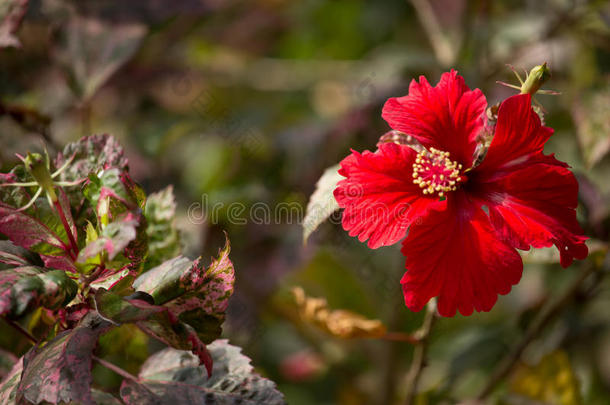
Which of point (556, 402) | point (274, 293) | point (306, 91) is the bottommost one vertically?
point (556, 402)

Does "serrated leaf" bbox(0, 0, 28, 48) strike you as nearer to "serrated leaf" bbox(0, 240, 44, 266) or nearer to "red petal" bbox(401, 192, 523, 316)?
"serrated leaf" bbox(0, 240, 44, 266)

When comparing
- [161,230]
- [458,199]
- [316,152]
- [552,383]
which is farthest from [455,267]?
[316,152]

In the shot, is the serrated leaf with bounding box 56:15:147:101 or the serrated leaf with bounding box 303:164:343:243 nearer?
the serrated leaf with bounding box 303:164:343:243

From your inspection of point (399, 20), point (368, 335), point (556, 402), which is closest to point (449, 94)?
point (368, 335)

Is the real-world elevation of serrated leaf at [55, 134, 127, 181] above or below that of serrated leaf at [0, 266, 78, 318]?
above

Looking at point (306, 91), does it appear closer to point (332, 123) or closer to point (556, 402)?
point (332, 123)

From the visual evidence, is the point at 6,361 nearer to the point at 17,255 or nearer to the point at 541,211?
the point at 17,255

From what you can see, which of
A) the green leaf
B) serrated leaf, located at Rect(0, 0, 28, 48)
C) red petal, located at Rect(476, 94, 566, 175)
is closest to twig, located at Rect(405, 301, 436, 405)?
red petal, located at Rect(476, 94, 566, 175)
